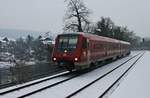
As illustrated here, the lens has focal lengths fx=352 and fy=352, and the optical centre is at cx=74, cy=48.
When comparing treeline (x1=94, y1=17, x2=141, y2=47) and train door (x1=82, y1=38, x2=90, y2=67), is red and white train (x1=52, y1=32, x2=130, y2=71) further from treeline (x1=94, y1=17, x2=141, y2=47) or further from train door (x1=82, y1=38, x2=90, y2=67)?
treeline (x1=94, y1=17, x2=141, y2=47)

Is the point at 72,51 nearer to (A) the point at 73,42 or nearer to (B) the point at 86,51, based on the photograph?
(A) the point at 73,42

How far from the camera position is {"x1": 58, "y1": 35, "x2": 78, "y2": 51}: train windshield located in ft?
78.0

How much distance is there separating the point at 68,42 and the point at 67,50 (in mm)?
590

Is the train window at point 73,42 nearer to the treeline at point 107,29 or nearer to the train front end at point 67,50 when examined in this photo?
the train front end at point 67,50

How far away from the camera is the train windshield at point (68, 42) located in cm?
2376

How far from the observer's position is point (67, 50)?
935 inches

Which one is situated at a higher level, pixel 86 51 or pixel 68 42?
pixel 68 42

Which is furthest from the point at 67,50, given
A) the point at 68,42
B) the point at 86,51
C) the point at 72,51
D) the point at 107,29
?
the point at 107,29

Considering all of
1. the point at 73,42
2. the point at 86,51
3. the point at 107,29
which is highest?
the point at 107,29

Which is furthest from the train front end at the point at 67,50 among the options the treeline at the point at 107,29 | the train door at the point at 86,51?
the treeline at the point at 107,29

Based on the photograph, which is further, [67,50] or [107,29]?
[107,29]

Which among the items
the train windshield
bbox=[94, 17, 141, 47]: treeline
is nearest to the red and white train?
the train windshield

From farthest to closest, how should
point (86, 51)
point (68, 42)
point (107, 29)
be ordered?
point (107, 29), point (86, 51), point (68, 42)

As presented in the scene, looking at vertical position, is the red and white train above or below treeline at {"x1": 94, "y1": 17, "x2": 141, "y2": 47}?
below
